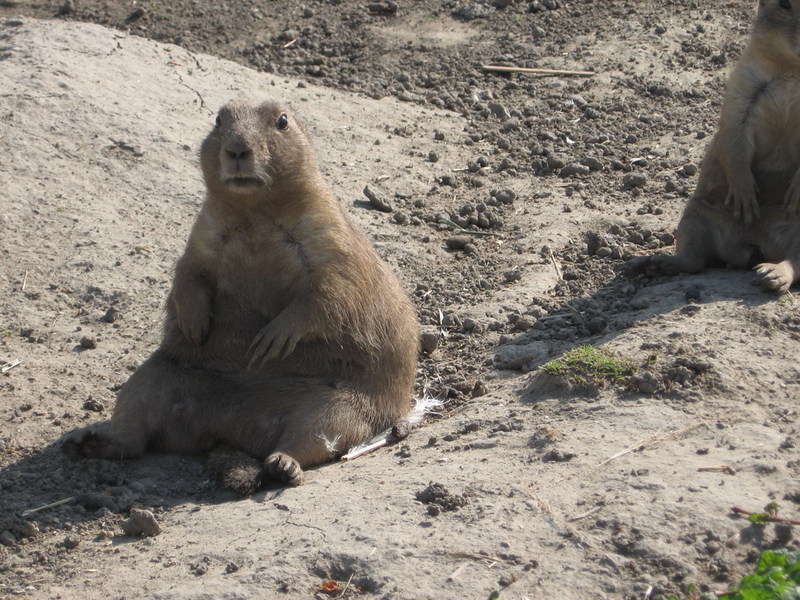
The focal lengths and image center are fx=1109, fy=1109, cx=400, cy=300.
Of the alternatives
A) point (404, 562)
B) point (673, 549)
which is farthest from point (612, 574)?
point (404, 562)

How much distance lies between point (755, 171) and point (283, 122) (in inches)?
143

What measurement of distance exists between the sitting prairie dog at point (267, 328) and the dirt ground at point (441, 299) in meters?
0.26

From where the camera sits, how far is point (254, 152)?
6199 mm

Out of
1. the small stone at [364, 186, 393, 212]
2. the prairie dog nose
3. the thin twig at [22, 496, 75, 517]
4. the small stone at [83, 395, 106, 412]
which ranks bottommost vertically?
the thin twig at [22, 496, 75, 517]

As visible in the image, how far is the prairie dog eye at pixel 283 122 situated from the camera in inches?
258

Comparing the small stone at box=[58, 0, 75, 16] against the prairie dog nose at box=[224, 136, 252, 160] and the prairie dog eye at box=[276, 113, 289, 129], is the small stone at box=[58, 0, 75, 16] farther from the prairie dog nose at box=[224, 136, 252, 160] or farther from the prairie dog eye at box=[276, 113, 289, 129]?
the prairie dog nose at box=[224, 136, 252, 160]

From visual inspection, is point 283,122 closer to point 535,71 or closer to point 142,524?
point 142,524

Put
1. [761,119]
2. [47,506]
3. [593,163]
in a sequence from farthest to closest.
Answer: [593,163], [761,119], [47,506]

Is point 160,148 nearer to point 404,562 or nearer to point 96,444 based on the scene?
point 96,444

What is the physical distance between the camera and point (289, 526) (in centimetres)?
523

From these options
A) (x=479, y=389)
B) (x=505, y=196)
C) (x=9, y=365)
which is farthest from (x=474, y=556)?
(x=505, y=196)

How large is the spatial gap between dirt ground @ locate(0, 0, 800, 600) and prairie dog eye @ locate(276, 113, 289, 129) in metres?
1.92

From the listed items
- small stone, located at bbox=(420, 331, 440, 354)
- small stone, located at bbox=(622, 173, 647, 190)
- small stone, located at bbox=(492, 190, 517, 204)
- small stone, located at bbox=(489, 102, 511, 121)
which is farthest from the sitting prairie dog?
small stone, located at bbox=(489, 102, 511, 121)

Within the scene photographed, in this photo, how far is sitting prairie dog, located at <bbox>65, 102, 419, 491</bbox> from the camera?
6.29m
